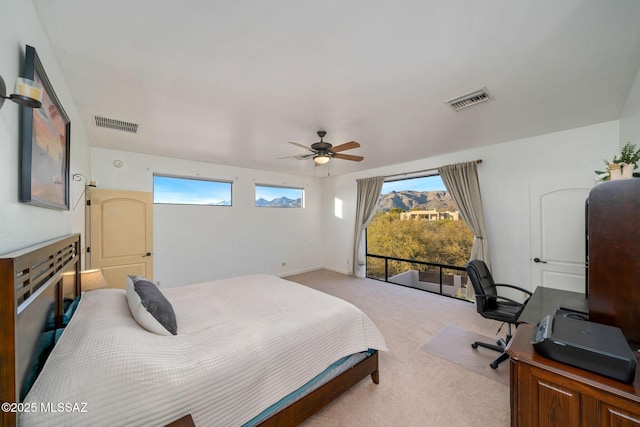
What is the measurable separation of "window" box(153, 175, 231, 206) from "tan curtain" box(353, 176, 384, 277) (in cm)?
296

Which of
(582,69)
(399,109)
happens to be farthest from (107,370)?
(582,69)

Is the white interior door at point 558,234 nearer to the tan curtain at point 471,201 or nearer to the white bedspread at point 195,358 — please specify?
the tan curtain at point 471,201

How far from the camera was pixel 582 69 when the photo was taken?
1.89 metres

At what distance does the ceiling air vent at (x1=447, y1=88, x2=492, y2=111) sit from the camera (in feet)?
7.29

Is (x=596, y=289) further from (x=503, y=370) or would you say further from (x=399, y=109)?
(x=399, y=109)

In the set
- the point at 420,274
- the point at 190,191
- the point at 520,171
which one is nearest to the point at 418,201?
the point at 420,274

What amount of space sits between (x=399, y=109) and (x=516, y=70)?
0.96 meters

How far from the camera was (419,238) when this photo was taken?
4906mm

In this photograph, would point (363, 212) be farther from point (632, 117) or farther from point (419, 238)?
point (632, 117)

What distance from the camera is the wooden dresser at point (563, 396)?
956mm

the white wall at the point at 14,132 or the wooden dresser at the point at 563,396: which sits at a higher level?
the white wall at the point at 14,132

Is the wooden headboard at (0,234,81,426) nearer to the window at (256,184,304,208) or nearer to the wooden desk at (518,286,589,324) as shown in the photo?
the wooden desk at (518,286,589,324)

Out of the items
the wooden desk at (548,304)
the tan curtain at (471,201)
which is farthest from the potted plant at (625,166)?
the tan curtain at (471,201)

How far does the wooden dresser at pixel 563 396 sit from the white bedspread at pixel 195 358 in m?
1.08
